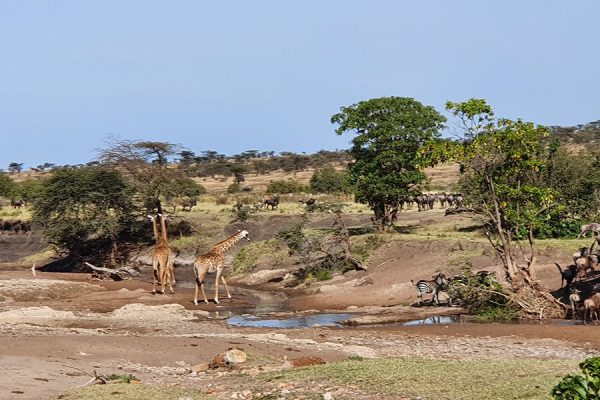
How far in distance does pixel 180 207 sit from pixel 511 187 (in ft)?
127

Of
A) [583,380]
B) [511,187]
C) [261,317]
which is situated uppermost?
[511,187]

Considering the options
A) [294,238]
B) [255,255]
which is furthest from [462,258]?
[255,255]

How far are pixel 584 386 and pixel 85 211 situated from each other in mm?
41962

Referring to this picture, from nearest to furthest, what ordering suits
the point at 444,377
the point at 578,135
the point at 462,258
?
the point at 444,377
the point at 462,258
the point at 578,135

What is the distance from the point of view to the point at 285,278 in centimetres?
3994

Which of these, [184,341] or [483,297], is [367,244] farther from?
[184,341]

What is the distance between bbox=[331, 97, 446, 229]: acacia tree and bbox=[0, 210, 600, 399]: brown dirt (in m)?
3.30

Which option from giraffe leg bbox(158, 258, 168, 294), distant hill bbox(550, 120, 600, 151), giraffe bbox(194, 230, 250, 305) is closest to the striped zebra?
giraffe bbox(194, 230, 250, 305)

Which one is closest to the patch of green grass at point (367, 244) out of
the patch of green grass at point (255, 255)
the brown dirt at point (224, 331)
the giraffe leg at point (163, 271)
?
the brown dirt at point (224, 331)

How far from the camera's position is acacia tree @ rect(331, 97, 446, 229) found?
1571 inches

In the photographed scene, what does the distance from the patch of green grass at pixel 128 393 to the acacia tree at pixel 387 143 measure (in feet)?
88.5

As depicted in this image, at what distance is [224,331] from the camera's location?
23.8m

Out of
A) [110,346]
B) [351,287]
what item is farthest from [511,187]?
[110,346]

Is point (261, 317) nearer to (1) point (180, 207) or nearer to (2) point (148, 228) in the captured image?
(2) point (148, 228)
